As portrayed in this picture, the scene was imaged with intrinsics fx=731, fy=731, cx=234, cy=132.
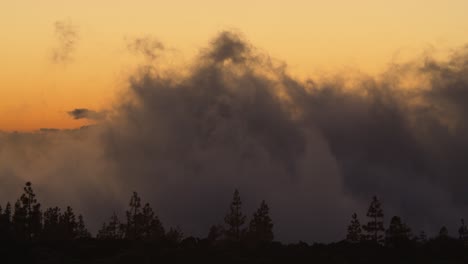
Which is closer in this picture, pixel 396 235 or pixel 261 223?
pixel 396 235

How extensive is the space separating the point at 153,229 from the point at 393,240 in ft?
224

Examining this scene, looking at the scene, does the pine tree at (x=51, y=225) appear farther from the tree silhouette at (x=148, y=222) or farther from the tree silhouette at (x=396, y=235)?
the tree silhouette at (x=396, y=235)

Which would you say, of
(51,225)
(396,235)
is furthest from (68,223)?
(396,235)

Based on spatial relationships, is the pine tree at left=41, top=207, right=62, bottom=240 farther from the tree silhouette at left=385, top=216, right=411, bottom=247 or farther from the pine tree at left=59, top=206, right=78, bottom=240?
the tree silhouette at left=385, top=216, right=411, bottom=247

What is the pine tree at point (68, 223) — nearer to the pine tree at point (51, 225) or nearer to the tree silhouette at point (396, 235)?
the pine tree at point (51, 225)

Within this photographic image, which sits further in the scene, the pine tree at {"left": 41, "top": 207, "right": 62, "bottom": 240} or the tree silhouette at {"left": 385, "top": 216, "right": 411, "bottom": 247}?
the pine tree at {"left": 41, "top": 207, "right": 62, "bottom": 240}

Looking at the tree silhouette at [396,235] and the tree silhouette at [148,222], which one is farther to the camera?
the tree silhouette at [148,222]

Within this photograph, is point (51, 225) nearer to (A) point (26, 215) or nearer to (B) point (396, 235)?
(A) point (26, 215)

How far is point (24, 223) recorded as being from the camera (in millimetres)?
143750

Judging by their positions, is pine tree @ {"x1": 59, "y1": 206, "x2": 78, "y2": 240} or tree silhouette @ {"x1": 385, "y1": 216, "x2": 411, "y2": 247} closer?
tree silhouette @ {"x1": 385, "y1": 216, "x2": 411, "y2": 247}

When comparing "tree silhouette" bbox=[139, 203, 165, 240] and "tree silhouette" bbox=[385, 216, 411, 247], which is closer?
"tree silhouette" bbox=[385, 216, 411, 247]

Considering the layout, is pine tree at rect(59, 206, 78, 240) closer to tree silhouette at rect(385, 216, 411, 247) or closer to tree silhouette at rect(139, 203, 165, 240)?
tree silhouette at rect(139, 203, 165, 240)

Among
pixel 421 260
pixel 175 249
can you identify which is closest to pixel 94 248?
pixel 175 249

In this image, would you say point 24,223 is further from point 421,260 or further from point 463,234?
point 463,234
